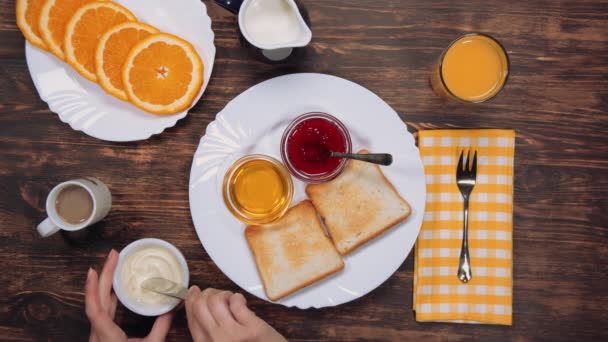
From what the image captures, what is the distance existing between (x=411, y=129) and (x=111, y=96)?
0.89 meters

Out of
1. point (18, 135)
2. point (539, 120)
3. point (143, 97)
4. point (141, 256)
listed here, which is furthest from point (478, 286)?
point (18, 135)

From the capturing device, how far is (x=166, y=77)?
131 centimetres

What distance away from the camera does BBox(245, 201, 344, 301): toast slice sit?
132cm

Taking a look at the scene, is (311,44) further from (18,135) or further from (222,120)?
(18,135)

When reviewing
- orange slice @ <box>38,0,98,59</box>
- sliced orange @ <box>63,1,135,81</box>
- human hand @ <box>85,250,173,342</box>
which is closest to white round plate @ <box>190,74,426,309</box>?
human hand @ <box>85,250,173,342</box>

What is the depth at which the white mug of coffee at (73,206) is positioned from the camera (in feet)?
4.17

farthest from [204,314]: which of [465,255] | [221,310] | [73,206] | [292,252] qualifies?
[465,255]

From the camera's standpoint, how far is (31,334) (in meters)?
1.42

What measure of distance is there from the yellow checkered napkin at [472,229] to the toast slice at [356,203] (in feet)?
0.47

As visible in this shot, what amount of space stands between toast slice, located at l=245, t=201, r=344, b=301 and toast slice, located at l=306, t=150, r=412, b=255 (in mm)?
34

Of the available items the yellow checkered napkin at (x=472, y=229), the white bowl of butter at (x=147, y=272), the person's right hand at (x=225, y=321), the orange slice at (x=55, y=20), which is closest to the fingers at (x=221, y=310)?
the person's right hand at (x=225, y=321)

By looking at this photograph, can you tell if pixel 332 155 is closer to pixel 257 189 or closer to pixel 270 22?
pixel 257 189

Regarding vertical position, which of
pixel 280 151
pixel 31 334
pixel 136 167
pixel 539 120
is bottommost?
pixel 31 334

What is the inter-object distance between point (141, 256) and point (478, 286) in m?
0.98
